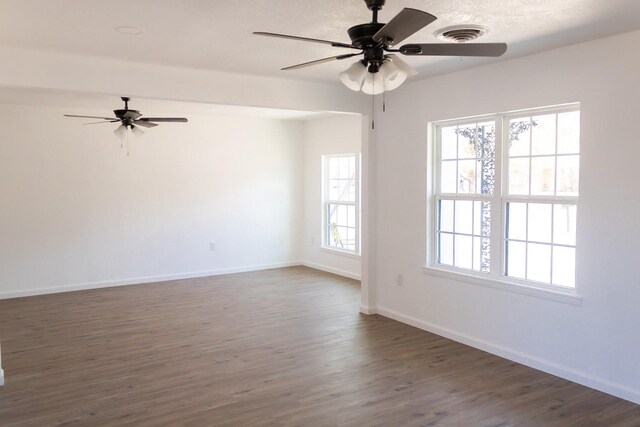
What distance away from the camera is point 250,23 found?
10.3 ft

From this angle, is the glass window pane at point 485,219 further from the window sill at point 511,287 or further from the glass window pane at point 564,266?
the glass window pane at point 564,266

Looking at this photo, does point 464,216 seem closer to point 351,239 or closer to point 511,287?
point 511,287

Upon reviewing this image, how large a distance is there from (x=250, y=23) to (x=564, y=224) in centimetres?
285

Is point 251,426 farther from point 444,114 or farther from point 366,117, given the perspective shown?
point 366,117

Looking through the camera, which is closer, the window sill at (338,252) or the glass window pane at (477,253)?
the glass window pane at (477,253)

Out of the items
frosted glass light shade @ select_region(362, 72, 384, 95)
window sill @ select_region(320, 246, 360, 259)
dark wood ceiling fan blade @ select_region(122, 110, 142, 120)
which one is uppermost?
dark wood ceiling fan blade @ select_region(122, 110, 142, 120)

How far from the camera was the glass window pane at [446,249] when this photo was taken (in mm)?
4902

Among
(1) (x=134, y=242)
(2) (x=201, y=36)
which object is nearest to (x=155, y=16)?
(2) (x=201, y=36)

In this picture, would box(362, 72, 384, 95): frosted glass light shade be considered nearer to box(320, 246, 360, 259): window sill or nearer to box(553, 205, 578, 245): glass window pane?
box(553, 205, 578, 245): glass window pane

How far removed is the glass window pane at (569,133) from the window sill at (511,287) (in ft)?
3.65

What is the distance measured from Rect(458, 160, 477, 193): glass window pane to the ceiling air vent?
152 centimetres

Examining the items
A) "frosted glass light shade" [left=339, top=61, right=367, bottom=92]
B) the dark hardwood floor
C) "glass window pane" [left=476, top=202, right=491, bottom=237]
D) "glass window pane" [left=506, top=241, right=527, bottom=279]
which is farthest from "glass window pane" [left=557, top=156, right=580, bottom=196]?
"frosted glass light shade" [left=339, top=61, right=367, bottom=92]

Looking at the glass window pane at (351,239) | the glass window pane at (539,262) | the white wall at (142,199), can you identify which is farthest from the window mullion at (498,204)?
the white wall at (142,199)

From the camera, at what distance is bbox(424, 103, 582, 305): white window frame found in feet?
12.8
